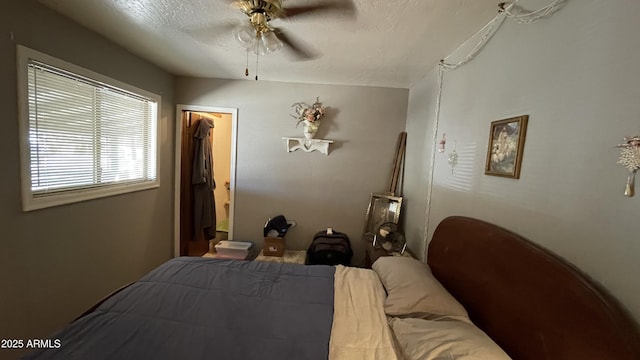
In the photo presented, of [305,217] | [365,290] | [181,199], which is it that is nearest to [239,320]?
[365,290]

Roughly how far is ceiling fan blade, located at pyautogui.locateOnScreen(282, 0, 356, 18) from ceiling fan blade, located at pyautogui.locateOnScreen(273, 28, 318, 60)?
0.89 ft

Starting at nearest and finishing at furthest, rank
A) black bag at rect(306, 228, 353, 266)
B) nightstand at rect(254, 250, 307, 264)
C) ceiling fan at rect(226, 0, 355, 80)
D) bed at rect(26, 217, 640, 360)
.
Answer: bed at rect(26, 217, 640, 360) → ceiling fan at rect(226, 0, 355, 80) → black bag at rect(306, 228, 353, 266) → nightstand at rect(254, 250, 307, 264)

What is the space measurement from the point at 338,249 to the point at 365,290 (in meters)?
1.13

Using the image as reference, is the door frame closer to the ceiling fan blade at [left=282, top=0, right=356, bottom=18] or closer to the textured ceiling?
the textured ceiling

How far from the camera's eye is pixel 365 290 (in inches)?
61.5

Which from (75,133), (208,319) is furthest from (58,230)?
(208,319)

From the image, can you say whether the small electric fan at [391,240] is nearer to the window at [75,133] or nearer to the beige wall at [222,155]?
the window at [75,133]

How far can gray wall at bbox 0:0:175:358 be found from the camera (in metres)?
1.46

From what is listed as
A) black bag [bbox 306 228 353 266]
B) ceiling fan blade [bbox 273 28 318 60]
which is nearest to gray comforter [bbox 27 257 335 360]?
black bag [bbox 306 228 353 266]

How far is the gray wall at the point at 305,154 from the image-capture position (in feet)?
9.98

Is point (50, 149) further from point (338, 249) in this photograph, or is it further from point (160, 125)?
point (338, 249)

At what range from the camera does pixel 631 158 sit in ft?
2.42

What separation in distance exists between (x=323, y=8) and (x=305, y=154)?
1.80 metres

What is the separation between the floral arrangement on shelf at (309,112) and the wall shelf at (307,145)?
213 millimetres
